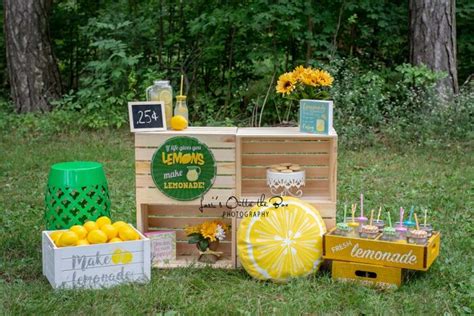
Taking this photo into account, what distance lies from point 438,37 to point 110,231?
560 cm

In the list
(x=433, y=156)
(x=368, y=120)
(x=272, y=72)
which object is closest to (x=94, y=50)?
(x=272, y=72)

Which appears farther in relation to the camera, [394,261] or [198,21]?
[198,21]

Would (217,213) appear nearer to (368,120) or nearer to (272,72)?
(368,120)

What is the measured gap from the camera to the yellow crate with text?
3.73 m

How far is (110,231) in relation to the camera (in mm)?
3857

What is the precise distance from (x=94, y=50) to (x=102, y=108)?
192 centimetres

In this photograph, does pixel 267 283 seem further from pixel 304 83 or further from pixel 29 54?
pixel 29 54

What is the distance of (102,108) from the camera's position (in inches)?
350

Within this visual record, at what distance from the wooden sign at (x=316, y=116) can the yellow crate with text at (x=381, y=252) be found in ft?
1.95

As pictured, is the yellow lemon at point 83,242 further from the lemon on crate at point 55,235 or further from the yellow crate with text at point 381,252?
the yellow crate with text at point 381,252

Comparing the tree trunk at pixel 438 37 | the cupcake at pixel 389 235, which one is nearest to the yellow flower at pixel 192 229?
the cupcake at pixel 389 235

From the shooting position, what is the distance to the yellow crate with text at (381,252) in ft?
12.2

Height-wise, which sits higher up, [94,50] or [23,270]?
[94,50]

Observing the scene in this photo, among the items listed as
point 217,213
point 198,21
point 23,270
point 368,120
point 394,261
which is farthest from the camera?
point 198,21
